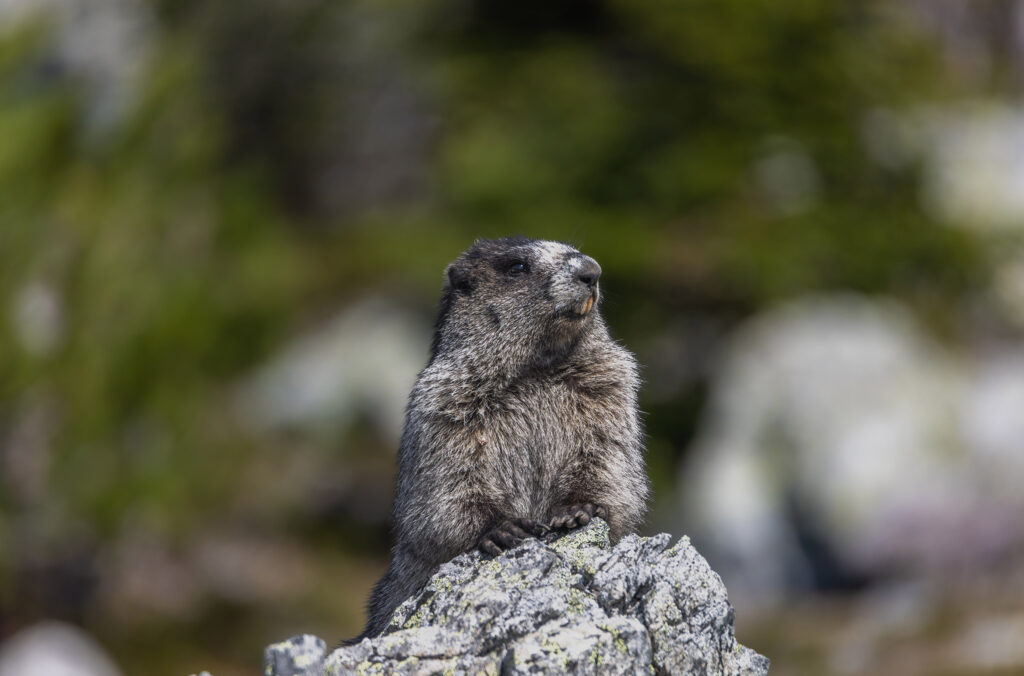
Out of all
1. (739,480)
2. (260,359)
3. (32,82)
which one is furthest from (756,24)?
(32,82)

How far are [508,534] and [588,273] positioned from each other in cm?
184

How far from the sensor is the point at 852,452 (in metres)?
20.4

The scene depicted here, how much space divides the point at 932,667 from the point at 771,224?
1019 centimetres

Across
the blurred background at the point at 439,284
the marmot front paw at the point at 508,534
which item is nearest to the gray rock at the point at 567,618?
the marmot front paw at the point at 508,534

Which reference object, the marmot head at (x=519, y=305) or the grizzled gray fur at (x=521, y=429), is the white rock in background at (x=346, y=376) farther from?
the grizzled gray fur at (x=521, y=429)

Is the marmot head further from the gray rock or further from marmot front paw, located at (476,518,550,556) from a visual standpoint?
the gray rock

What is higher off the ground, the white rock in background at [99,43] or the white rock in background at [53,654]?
the white rock in background at [99,43]

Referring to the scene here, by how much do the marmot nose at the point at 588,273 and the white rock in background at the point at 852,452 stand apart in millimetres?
13345

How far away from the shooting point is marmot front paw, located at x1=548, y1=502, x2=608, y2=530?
7.25 meters

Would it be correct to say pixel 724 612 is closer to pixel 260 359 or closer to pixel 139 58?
pixel 260 359

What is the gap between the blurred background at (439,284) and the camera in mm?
20469

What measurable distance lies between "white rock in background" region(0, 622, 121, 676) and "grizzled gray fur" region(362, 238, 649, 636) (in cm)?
1381

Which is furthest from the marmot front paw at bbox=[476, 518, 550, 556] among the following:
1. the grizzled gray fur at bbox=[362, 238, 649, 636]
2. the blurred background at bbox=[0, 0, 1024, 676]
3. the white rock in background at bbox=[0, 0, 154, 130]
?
the white rock in background at bbox=[0, 0, 154, 130]

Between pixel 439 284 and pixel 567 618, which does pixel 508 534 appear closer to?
pixel 567 618
